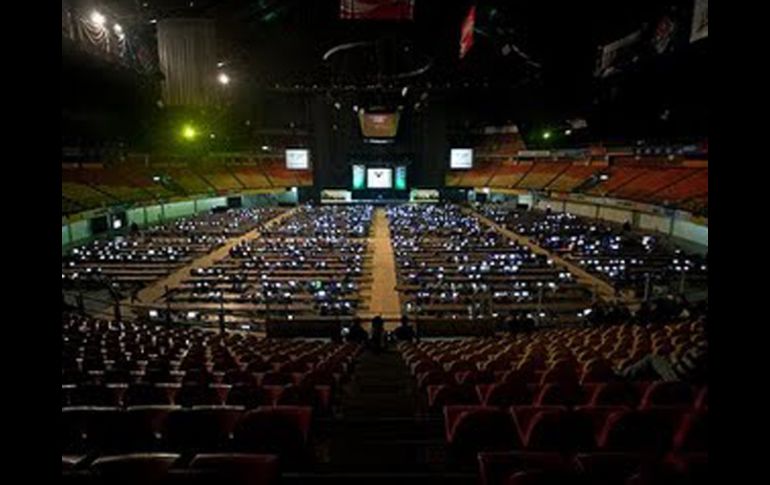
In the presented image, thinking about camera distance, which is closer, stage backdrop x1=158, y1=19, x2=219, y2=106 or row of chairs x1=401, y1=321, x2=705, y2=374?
row of chairs x1=401, y1=321, x2=705, y2=374

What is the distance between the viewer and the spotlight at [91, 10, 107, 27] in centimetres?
3088

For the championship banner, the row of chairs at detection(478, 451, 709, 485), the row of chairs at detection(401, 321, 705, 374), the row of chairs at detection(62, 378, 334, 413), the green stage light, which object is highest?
the championship banner

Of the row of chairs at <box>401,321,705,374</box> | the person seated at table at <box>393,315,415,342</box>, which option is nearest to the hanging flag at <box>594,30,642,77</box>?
the row of chairs at <box>401,321,705,374</box>

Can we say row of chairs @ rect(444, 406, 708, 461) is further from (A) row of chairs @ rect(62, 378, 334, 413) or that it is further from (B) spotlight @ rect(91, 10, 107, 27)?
(B) spotlight @ rect(91, 10, 107, 27)

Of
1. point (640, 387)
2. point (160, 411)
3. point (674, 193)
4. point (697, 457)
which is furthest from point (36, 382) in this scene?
point (674, 193)

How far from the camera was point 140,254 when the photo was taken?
102 feet

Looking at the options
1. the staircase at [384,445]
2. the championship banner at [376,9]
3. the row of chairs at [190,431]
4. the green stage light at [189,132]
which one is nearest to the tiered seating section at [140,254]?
the green stage light at [189,132]

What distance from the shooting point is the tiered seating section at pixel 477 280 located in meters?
20.8

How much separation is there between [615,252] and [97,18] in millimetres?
33267

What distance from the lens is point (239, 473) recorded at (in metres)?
3.62

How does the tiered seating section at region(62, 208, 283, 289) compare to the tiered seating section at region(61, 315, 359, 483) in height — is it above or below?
above

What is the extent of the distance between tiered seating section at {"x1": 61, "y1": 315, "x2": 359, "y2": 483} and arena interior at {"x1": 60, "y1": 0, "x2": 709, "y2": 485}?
0.10 feet

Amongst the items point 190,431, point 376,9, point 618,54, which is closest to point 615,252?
point 618,54

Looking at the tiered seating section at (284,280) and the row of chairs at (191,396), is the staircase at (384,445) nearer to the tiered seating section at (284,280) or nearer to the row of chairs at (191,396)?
the row of chairs at (191,396)
